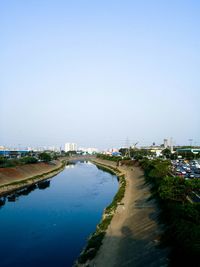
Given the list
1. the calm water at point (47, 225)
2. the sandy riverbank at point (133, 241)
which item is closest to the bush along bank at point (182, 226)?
the sandy riverbank at point (133, 241)

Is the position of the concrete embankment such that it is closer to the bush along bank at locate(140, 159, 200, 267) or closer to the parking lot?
the parking lot

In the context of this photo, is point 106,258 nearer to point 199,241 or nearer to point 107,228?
point 107,228

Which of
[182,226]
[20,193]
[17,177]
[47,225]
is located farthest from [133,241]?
[17,177]

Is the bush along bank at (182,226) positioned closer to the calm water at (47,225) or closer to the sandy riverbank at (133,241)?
the sandy riverbank at (133,241)

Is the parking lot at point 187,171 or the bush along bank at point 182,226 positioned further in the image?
the parking lot at point 187,171

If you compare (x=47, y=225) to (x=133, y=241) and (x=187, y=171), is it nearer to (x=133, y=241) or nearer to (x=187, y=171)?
(x=133, y=241)
